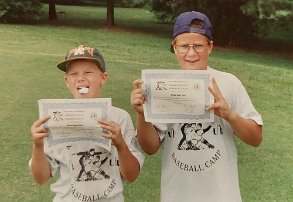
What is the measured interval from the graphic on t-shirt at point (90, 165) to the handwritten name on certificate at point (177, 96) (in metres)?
0.31

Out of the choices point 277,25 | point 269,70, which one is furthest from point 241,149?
point 277,25

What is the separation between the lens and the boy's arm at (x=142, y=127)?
2693 millimetres

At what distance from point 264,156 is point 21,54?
28.7 ft

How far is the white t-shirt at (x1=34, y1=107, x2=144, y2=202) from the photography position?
2.77 meters

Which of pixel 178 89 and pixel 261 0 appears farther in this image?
pixel 261 0

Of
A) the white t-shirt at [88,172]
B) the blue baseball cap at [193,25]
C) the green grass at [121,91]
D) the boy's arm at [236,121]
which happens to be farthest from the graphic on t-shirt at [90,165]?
the green grass at [121,91]

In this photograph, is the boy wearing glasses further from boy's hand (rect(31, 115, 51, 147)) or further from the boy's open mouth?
boy's hand (rect(31, 115, 51, 147))

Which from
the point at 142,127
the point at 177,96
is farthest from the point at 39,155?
the point at 177,96

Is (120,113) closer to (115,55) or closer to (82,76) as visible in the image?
(82,76)

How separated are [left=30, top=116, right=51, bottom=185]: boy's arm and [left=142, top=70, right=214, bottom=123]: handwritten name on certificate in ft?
1.66

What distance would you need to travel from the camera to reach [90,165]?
109 inches

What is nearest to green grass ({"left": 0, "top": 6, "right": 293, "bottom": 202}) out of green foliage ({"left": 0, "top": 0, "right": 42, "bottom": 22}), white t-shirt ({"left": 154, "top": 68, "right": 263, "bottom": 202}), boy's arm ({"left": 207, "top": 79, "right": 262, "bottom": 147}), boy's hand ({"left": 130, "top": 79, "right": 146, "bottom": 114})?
green foliage ({"left": 0, "top": 0, "right": 42, "bottom": 22})

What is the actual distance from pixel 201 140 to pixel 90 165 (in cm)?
→ 57

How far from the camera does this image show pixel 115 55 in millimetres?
14969
